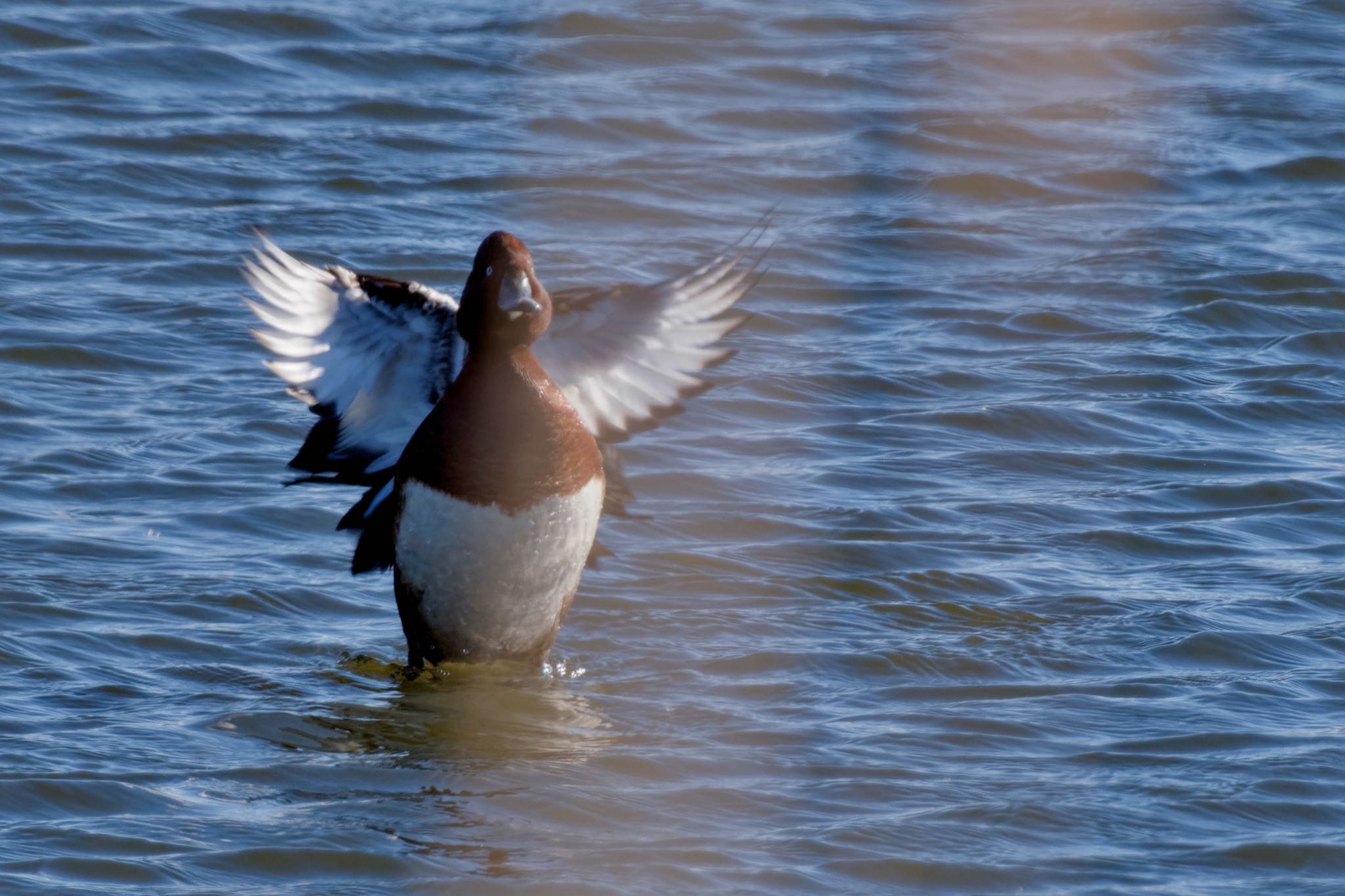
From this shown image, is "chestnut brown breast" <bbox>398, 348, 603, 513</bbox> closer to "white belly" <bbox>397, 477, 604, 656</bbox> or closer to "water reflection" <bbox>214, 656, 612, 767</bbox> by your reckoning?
"white belly" <bbox>397, 477, 604, 656</bbox>

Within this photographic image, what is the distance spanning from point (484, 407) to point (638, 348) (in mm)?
743

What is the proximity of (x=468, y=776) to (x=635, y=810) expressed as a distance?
483 mm

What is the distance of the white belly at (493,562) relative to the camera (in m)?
5.87

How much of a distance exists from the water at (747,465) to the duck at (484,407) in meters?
0.35

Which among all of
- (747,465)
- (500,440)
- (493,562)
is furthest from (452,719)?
(747,465)

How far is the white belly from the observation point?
587 cm

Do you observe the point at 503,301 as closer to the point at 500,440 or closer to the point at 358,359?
the point at 500,440

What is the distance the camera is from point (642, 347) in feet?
20.9

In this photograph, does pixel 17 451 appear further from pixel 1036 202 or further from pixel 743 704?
pixel 1036 202

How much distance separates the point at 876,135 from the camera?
13.3 metres

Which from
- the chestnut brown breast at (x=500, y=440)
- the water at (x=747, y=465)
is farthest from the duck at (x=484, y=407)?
the water at (x=747, y=465)

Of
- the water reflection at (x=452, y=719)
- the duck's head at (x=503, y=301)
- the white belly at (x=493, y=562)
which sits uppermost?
the duck's head at (x=503, y=301)

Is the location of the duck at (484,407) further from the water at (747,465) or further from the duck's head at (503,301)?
the water at (747,465)

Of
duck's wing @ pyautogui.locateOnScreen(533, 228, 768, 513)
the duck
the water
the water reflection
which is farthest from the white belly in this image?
duck's wing @ pyautogui.locateOnScreen(533, 228, 768, 513)
